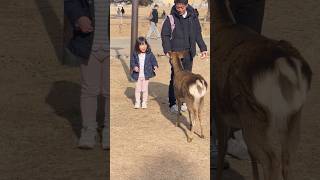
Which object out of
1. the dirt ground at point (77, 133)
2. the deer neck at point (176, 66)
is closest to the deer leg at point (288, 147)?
the dirt ground at point (77, 133)

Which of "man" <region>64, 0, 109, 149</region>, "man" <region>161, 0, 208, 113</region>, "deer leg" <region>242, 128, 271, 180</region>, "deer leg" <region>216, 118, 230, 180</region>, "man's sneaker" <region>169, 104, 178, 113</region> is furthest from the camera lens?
"man's sneaker" <region>169, 104, 178, 113</region>

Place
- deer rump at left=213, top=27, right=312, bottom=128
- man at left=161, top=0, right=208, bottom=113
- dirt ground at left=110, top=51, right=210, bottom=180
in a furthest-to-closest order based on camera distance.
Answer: man at left=161, top=0, right=208, bottom=113
dirt ground at left=110, top=51, right=210, bottom=180
deer rump at left=213, top=27, right=312, bottom=128

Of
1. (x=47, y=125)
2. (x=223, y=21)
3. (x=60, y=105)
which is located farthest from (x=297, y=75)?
(x=60, y=105)

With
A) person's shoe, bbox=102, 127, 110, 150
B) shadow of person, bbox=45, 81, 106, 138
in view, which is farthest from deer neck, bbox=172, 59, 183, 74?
person's shoe, bbox=102, 127, 110, 150

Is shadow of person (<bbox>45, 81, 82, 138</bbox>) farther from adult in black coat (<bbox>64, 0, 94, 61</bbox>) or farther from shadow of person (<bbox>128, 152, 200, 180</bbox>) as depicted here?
shadow of person (<bbox>128, 152, 200, 180</bbox>)

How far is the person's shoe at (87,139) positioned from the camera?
6418 millimetres

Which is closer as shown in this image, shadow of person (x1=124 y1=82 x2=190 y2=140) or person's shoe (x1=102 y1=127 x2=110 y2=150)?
person's shoe (x1=102 y1=127 x2=110 y2=150)

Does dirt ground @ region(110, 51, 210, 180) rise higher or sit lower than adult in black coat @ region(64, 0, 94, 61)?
lower

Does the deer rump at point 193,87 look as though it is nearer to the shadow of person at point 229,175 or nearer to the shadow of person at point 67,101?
the shadow of person at point 67,101

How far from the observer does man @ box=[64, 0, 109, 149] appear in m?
6.13

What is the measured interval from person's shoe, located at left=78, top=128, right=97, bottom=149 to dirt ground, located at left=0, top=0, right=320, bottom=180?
0.35 ft

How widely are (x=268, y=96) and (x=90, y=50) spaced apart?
3.32 metres

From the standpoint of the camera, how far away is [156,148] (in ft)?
21.3

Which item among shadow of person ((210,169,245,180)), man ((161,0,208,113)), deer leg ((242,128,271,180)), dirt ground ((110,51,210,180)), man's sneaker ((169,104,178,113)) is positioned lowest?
shadow of person ((210,169,245,180))
